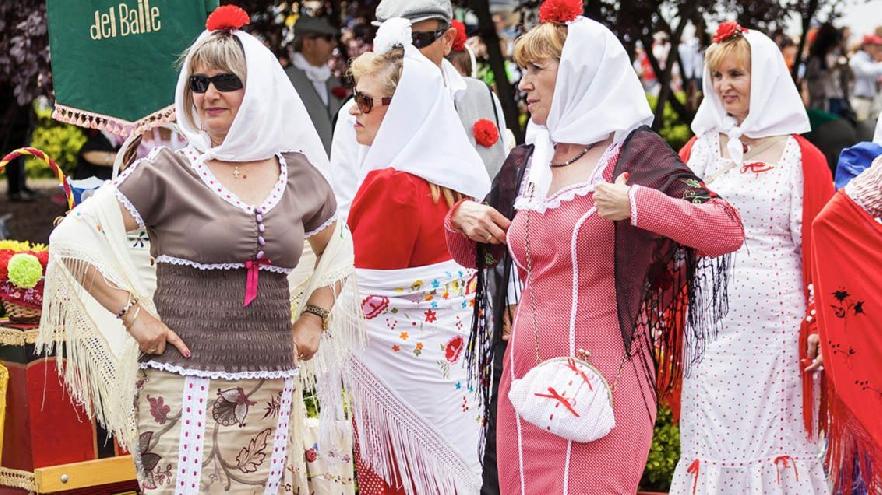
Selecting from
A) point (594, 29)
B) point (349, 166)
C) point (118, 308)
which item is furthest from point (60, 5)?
point (594, 29)

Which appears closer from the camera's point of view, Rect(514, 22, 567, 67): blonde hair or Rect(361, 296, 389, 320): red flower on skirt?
Rect(514, 22, 567, 67): blonde hair

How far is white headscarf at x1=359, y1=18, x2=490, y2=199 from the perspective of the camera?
5.45m

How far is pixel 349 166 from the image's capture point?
6.18 metres

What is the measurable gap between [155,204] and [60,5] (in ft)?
7.99

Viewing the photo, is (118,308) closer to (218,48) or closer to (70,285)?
(70,285)

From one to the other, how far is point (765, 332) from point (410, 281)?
154cm

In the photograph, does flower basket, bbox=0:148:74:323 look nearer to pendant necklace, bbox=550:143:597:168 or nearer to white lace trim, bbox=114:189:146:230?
white lace trim, bbox=114:189:146:230

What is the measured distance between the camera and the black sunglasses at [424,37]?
23.0 ft

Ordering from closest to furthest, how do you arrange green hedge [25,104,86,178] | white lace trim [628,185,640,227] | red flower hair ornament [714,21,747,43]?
white lace trim [628,185,640,227] < red flower hair ornament [714,21,747,43] < green hedge [25,104,86,178]

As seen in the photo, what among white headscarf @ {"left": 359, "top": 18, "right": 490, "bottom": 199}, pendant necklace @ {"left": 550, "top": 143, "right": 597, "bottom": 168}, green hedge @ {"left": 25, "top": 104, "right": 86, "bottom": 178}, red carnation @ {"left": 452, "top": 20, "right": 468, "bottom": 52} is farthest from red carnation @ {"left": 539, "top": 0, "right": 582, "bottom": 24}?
green hedge @ {"left": 25, "top": 104, "right": 86, "bottom": 178}

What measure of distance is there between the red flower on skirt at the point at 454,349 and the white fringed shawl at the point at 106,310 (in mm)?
636

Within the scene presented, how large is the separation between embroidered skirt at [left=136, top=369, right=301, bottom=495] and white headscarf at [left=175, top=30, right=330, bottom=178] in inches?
27.2

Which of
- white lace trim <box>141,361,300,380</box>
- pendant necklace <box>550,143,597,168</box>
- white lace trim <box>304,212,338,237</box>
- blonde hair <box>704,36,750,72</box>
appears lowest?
white lace trim <box>141,361,300,380</box>

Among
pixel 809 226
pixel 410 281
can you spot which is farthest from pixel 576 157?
pixel 809 226
